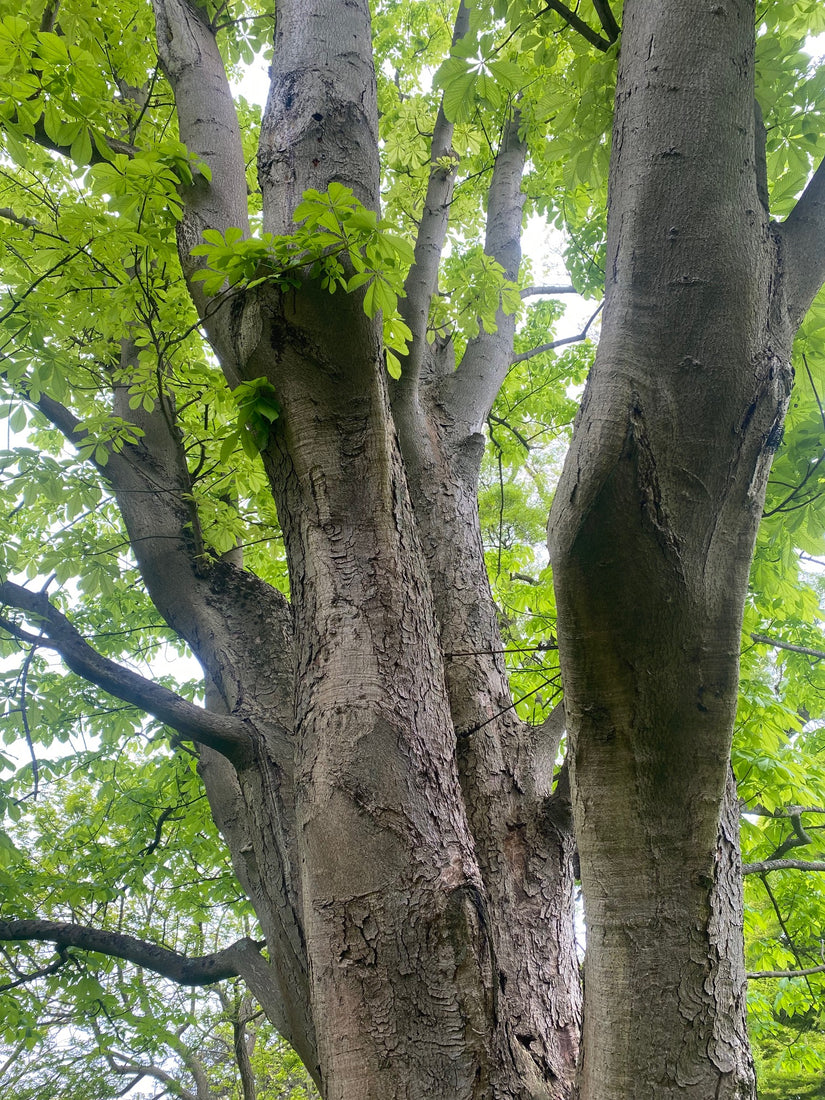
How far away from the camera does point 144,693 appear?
1.90 m

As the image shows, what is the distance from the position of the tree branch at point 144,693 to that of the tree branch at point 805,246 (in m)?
1.71

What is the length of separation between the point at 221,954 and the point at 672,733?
2.12 metres

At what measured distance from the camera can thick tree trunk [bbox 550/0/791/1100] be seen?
110 cm

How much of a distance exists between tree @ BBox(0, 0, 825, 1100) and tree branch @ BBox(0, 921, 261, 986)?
16 mm

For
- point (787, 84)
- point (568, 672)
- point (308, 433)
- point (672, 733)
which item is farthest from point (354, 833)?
point (787, 84)

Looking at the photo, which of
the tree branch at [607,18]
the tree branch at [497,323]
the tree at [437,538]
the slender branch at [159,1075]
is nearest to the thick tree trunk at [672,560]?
the tree at [437,538]

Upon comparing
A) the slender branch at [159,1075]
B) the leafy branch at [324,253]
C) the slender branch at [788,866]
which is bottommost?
the slender branch at [159,1075]

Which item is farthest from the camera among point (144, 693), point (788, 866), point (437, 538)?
point (437, 538)

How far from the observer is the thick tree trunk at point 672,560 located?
110 centimetres

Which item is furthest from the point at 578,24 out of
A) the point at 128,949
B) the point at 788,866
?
the point at 128,949

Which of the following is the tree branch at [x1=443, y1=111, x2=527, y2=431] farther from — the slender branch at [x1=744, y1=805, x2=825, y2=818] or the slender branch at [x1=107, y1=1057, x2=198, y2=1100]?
the slender branch at [x1=107, y1=1057, x2=198, y2=1100]

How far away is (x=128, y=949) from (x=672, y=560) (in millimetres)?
2807

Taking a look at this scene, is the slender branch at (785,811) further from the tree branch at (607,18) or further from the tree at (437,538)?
the tree branch at (607,18)

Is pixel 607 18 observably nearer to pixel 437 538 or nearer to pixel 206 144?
pixel 206 144
